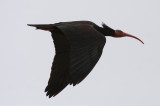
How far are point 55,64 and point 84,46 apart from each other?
5.25ft

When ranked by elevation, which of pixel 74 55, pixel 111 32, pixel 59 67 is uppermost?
pixel 74 55

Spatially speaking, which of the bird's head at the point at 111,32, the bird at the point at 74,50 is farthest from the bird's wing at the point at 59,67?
the bird's head at the point at 111,32

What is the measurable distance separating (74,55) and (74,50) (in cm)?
15

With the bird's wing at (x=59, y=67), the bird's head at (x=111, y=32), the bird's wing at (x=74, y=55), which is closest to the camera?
the bird's wing at (x=74, y=55)

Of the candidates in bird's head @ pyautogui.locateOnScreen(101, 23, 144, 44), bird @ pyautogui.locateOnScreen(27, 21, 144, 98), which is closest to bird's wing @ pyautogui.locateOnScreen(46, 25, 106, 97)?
bird @ pyautogui.locateOnScreen(27, 21, 144, 98)

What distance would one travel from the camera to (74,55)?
35.3 ft

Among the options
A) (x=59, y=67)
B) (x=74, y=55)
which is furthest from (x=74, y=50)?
(x=59, y=67)

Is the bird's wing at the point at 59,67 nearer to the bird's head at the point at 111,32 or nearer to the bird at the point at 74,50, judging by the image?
the bird at the point at 74,50

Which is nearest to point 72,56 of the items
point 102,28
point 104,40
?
point 104,40

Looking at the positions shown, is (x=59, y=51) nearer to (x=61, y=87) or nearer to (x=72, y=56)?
(x=61, y=87)

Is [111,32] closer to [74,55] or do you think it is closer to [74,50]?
[74,50]

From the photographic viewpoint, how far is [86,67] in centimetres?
1084

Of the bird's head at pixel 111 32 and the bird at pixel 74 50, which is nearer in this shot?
the bird at pixel 74 50

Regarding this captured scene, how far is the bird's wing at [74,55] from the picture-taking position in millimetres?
10695
